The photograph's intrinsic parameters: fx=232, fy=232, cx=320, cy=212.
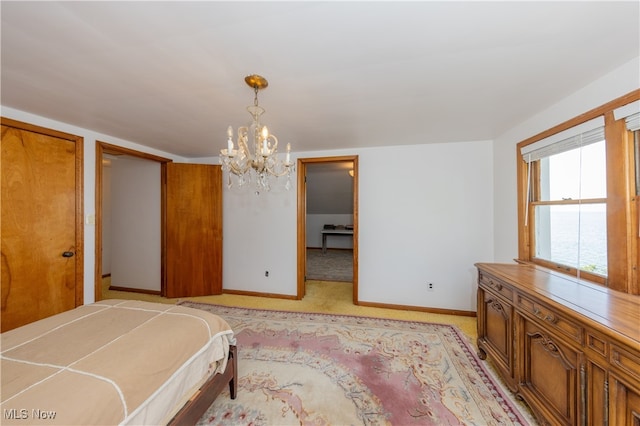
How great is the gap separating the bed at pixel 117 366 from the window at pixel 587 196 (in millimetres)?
2619

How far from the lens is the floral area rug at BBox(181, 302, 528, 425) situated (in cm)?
152

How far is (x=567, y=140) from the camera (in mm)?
1814

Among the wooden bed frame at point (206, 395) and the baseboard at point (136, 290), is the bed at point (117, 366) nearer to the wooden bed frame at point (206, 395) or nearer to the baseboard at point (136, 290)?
the wooden bed frame at point (206, 395)

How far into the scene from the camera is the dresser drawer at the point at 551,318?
114 centimetres

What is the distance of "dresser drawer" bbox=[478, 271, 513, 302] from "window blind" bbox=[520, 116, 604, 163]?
3.87 feet

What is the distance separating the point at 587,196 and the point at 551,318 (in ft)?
3.45

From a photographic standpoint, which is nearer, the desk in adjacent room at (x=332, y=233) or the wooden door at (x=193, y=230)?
the wooden door at (x=193, y=230)

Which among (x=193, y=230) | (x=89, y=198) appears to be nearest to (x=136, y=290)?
(x=193, y=230)

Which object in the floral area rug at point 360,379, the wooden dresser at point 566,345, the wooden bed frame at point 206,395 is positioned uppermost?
the wooden dresser at point 566,345

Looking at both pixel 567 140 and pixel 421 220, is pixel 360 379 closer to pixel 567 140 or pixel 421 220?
pixel 421 220

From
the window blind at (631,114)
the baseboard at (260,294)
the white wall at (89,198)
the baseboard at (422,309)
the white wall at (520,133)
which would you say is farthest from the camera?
the baseboard at (260,294)

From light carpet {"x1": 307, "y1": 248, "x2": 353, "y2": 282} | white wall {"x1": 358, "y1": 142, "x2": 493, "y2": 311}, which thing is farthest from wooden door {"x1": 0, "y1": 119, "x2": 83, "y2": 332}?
light carpet {"x1": 307, "y1": 248, "x2": 353, "y2": 282}

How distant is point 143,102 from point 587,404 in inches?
Answer: 134

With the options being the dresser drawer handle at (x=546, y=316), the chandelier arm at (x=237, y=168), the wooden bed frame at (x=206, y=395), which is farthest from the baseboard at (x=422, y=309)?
the chandelier arm at (x=237, y=168)
